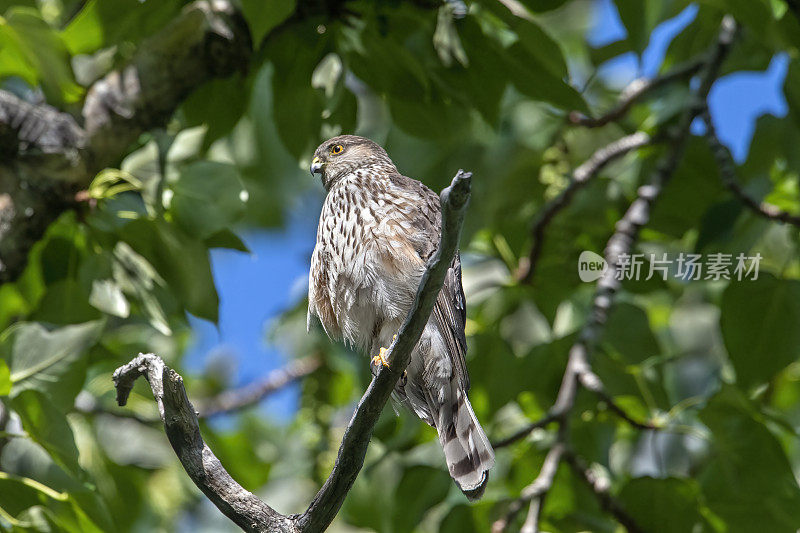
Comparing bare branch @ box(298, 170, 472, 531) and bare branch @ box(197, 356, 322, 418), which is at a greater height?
bare branch @ box(298, 170, 472, 531)

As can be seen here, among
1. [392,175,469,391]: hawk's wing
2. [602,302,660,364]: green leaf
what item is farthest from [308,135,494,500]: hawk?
[602,302,660,364]: green leaf

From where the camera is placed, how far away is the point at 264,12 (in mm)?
3312

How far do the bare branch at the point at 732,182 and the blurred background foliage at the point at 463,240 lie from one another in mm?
76

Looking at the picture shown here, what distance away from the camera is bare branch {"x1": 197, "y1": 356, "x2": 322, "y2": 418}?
6.39 meters

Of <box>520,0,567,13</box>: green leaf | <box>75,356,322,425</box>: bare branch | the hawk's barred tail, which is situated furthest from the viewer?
<box>75,356,322,425</box>: bare branch

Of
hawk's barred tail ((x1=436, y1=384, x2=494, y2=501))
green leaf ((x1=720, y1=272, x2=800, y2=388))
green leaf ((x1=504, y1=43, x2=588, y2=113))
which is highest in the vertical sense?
green leaf ((x1=504, y1=43, x2=588, y2=113))

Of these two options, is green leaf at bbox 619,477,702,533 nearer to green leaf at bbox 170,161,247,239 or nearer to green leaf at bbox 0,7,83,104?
green leaf at bbox 170,161,247,239

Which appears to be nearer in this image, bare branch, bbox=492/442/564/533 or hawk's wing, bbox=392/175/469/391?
hawk's wing, bbox=392/175/469/391

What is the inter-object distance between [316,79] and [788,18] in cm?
214

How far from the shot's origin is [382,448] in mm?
4617

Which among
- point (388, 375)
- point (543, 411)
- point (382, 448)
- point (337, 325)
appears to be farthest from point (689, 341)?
point (388, 375)

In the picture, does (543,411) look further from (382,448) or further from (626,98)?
(626,98)

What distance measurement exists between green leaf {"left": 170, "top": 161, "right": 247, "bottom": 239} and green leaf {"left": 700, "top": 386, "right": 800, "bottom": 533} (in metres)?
2.24

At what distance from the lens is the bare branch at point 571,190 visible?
4.66m
